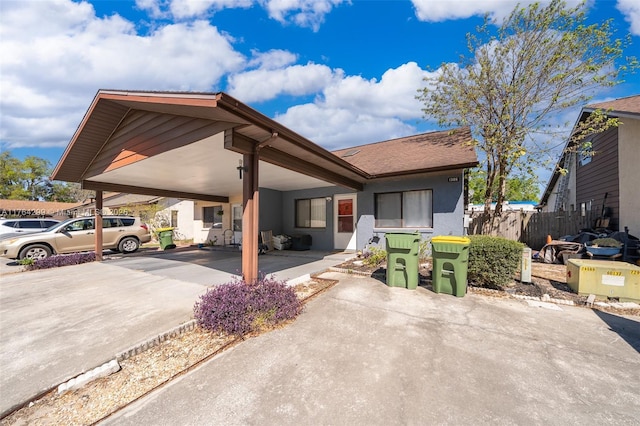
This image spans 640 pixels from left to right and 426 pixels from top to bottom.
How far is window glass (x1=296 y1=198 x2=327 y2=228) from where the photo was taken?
1048 centimetres

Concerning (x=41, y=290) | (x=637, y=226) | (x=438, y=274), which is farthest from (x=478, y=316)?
(x=41, y=290)

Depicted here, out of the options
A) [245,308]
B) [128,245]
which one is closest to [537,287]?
[245,308]

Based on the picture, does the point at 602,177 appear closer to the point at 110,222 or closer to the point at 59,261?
the point at 59,261

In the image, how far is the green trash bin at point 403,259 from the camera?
5113 mm

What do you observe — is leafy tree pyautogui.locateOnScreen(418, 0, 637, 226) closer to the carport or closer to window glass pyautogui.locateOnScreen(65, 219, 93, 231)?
the carport

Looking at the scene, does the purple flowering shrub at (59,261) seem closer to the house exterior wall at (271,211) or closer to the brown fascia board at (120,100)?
the brown fascia board at (120,100)

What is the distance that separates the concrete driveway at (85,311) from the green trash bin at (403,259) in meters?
2.04

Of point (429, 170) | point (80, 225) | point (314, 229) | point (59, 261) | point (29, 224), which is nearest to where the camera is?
point (429, 170)

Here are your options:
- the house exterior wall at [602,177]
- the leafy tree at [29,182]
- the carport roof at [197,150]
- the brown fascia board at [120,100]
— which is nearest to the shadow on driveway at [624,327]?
the carport roof at [197,150]

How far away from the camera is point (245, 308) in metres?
3.55

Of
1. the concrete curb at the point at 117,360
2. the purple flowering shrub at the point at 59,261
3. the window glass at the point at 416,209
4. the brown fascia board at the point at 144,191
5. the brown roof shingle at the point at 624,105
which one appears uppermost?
the brown roof shingle at the point at 624,105

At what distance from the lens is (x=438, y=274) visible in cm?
494

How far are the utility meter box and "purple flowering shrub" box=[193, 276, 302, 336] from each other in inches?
203

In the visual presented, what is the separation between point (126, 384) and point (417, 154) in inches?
369
